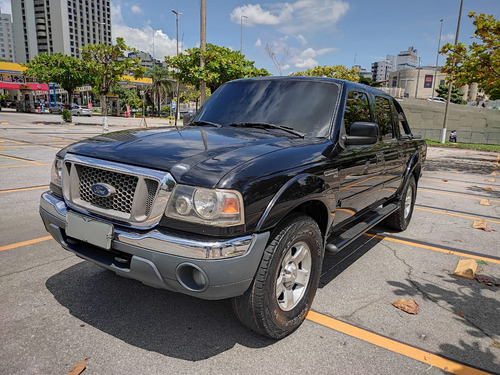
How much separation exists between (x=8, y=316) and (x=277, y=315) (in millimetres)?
1969

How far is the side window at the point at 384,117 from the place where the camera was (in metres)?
4.15

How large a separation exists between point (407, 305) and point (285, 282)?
1274mm

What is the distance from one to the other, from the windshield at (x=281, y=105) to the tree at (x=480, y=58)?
38.3 ft

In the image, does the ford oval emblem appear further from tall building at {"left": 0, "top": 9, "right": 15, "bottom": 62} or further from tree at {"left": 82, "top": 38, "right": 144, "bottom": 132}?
tall building at {"left": 0, "top": 9, "right": 15, "bottom": 62}

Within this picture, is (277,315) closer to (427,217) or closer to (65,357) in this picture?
(65,357)

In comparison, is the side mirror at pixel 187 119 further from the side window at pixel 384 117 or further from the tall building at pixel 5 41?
the tall building at pixel 5 41

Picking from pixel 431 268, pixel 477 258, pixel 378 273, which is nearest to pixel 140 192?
pixel 378 273

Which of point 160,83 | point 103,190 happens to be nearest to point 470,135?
point 103,190

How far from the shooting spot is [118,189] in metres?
2.33

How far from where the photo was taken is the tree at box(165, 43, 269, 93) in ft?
43.1

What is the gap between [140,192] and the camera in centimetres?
219

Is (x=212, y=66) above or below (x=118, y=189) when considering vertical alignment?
above

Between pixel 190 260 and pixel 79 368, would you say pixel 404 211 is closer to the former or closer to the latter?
pixel 190 260

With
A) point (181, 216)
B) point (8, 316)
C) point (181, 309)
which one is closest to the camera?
point (181, 216)
